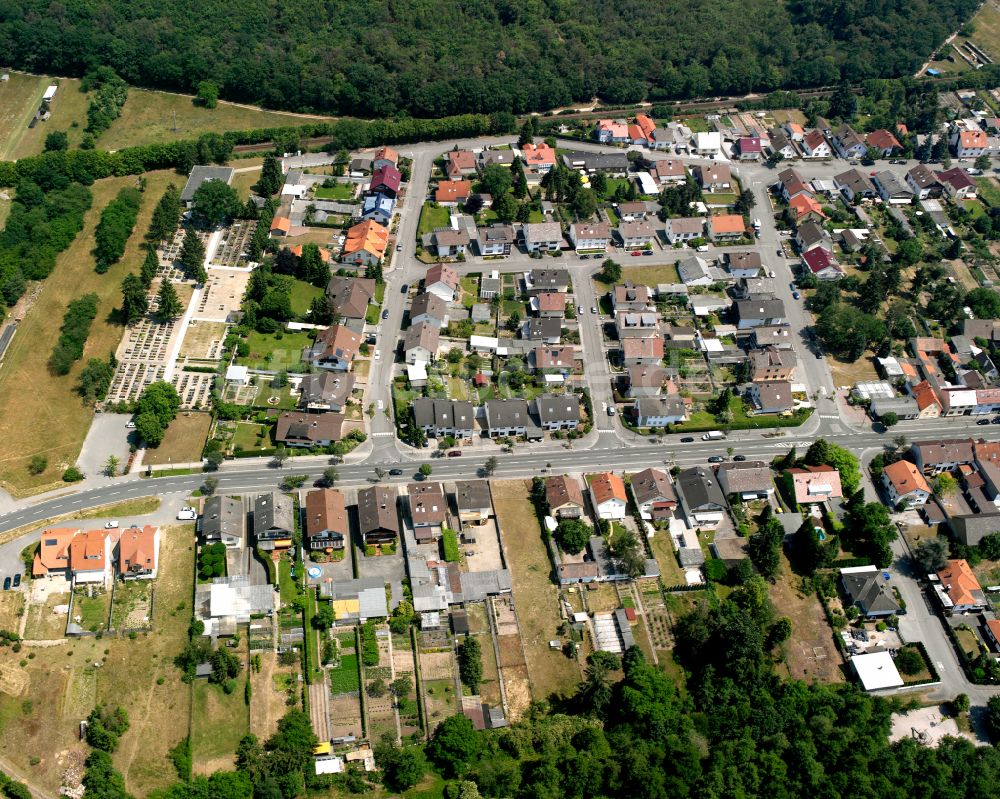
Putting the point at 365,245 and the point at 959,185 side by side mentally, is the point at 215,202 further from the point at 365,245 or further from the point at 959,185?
the point at 959,185

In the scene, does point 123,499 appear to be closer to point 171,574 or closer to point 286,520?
point 171,574

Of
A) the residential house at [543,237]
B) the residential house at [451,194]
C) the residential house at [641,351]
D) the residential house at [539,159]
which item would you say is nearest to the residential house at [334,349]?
the residential house at [543,237]

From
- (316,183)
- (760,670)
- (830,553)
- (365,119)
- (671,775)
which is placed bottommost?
(671,775)

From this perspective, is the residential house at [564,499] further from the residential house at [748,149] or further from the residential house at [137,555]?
the residential house at [748,149]

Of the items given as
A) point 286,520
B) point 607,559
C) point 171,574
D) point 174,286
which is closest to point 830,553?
point 607,559

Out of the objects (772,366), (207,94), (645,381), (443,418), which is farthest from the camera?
(207,94)

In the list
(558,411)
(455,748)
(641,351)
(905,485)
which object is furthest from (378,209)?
(455,748)
